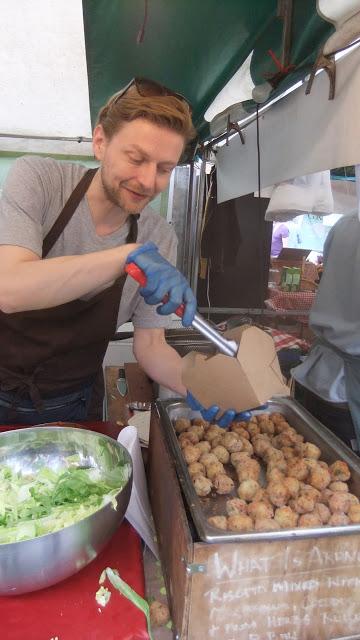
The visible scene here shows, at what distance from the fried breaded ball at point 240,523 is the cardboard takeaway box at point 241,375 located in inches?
14.5

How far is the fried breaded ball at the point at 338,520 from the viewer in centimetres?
96

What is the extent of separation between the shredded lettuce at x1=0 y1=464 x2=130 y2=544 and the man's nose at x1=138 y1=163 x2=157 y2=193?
34.6 inches

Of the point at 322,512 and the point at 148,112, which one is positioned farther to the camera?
the point at 148,112

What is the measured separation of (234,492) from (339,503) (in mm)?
302

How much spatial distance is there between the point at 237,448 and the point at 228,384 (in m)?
0.22

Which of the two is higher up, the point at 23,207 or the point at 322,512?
the point at 23,207

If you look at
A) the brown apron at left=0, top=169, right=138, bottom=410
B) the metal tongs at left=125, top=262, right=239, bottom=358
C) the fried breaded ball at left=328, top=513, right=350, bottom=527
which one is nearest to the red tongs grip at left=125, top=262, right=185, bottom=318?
the metal tongs at left=125, top=262, right=239, bottom=358

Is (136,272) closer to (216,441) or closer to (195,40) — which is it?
(216,441)

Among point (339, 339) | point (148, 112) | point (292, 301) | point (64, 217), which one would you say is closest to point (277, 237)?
point (292, 301)

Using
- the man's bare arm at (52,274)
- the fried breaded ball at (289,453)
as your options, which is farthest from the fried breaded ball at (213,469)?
the man's bare arm at (52,274)

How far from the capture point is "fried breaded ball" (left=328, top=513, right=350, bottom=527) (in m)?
0.96

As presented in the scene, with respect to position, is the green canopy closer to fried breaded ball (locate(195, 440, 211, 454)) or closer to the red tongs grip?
the red tongs grip

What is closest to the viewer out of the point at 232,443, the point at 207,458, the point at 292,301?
the point at 207,458

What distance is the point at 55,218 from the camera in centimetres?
162
